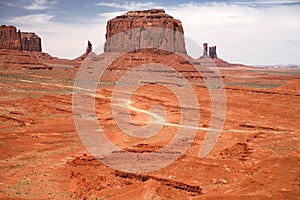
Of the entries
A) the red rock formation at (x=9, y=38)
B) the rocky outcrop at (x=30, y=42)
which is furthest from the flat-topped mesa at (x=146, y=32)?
the rocky outcrop at (x=30, y=42)

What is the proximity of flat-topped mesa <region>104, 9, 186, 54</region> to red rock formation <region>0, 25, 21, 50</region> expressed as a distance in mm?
34413

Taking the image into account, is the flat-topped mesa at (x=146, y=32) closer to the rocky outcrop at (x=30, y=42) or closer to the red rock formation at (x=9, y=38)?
the red rock formation at (x=9, y=38)

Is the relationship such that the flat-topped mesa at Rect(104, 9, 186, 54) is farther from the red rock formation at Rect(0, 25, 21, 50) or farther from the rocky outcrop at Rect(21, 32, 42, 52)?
the rocky outcrop at Rect(21, 32, 42, 52)

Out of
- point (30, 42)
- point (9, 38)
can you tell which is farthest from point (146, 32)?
point (30, 42)

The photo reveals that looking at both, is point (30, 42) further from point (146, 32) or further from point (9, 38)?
point (146, 32)

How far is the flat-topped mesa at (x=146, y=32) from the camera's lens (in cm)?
9712

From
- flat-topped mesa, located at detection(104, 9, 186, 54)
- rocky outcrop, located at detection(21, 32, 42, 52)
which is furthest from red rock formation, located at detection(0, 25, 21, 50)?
rocky outcrop, located at detection(21, 32, 42, 52)

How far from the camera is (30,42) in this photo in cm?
17588

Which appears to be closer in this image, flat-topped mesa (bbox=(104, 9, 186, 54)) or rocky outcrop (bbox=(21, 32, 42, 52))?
flat-topped mesa (bbox=(104, 9, 186, 54))

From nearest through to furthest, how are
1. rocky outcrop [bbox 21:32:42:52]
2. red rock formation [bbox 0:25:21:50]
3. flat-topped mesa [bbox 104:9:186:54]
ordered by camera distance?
flat-topped mesa [bbox 104:9:186:54] → red rock formation [bbox 0:25:21:50] → rocky outcrop [bbox 21:32:42:52]

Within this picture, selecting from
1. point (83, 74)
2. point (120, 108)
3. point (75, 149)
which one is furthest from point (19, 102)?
point (83, 74)

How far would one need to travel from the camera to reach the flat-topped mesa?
97.1 m

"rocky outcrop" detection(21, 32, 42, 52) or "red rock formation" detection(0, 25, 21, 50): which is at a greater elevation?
"rocky outcrop" detection(21, 32, 42, 52)

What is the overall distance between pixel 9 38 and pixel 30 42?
63.5 metres
